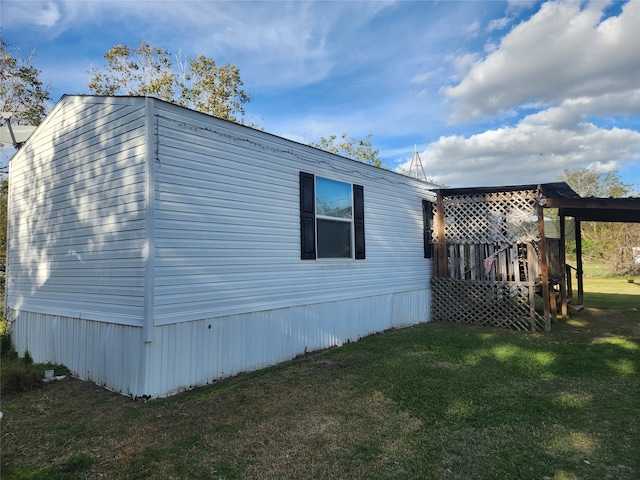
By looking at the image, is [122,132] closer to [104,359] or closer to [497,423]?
[104,359]

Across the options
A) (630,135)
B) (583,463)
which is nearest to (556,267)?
(583,463)

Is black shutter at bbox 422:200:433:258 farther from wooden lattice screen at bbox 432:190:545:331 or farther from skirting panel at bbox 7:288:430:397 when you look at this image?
skirting panel at bbox 7:288:430:397

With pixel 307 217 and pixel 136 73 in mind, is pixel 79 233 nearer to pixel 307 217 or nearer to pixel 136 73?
pixel 307 217

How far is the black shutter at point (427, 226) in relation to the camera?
365 inches

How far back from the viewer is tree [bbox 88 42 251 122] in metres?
19.1

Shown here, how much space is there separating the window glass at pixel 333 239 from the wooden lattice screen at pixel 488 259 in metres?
3.17

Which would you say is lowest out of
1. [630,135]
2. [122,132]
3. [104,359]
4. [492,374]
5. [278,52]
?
[492,374]

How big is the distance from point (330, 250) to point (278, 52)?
377 inches

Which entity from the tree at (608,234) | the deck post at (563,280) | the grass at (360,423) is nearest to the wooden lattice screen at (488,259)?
the deck post at (563,280)

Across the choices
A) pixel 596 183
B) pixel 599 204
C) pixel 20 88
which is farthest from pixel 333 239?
pixel 596 183

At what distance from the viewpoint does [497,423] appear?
345 cm

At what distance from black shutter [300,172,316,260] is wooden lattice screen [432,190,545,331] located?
4079 millimetres

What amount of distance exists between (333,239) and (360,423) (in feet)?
12.1

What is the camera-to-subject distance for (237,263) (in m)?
5.08
